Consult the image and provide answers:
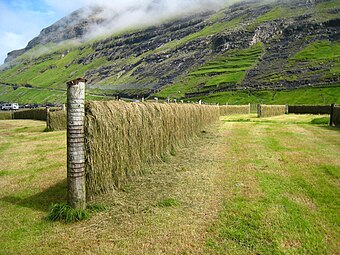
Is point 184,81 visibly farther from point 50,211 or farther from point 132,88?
point 50,211

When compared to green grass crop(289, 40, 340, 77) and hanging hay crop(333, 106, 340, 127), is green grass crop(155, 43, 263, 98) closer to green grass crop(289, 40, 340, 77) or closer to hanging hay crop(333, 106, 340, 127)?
green grass crop(289, 40, 340, 77)

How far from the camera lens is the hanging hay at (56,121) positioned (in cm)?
2483

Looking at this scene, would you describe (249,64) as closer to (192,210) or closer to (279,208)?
(279,208)

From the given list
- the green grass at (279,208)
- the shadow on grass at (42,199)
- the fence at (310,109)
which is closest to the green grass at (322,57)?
the fence at (310,109)

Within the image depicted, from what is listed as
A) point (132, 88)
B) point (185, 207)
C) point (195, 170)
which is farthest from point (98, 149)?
point (132, 88)

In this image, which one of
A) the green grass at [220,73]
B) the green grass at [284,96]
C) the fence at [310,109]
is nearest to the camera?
the fence at [310,109]

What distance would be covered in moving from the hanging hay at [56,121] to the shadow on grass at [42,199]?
59.3ft

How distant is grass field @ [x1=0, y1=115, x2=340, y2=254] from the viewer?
16.8 ft

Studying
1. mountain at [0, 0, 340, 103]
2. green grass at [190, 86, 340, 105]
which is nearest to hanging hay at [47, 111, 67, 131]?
green grass at [190, 86, 340, 105]

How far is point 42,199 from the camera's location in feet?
24.1

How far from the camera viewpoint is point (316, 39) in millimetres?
132875

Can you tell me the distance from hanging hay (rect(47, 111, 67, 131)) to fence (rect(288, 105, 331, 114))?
42755 millimetres

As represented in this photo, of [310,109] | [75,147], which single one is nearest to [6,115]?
[75,147]

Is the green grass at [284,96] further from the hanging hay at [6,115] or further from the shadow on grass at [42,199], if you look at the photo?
the shadow on grass at [42,199]
